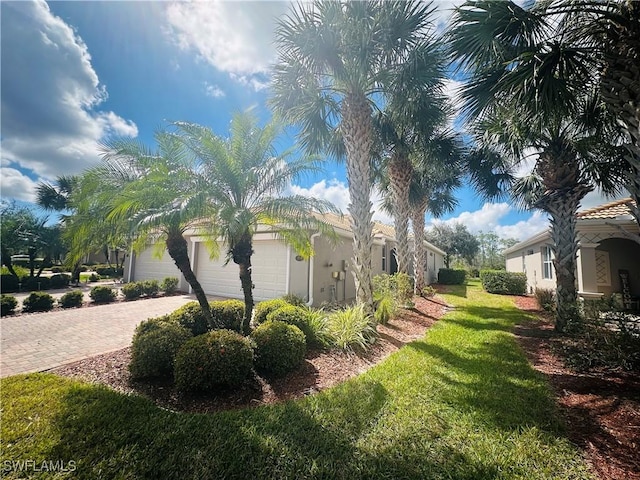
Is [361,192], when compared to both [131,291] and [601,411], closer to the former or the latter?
[601,411]

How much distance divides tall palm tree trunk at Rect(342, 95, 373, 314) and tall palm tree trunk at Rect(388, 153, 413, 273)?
13.4 feet

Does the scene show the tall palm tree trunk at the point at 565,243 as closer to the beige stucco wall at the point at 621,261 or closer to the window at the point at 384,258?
the beige stucco wall at the point at 621,261

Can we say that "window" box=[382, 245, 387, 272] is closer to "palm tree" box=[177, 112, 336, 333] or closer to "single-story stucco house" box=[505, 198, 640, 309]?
"single-story stucco house" box=[505, 198, 640, 309]

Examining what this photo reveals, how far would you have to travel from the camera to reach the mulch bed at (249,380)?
4.06 metres

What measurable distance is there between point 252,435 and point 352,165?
24.0 feet

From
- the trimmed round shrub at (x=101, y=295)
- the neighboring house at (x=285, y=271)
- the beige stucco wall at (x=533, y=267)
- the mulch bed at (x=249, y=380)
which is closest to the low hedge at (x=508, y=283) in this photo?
the beige stucco wall at (x=533, y=267)

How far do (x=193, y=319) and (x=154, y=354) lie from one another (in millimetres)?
1787

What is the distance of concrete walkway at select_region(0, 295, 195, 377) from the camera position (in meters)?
5.58

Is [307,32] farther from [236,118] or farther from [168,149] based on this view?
[168,149]

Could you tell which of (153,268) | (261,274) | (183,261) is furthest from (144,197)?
(153,268)

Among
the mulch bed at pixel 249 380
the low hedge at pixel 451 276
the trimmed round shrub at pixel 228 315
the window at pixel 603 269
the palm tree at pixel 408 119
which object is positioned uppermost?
the palm tree at pixel 408 119

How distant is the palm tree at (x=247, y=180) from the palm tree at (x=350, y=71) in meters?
2.06

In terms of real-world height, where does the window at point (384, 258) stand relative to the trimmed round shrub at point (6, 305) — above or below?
above

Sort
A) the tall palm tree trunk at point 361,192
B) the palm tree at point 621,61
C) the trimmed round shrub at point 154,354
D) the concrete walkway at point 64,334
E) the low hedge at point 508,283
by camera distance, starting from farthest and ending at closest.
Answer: the low hedge at point 508,283 < the tall palm tree trunk at point 361,192 < the concrete walkway at point 64,334 < the trimmed round shrub at point 154,354 < the palm tree at point 621,61
